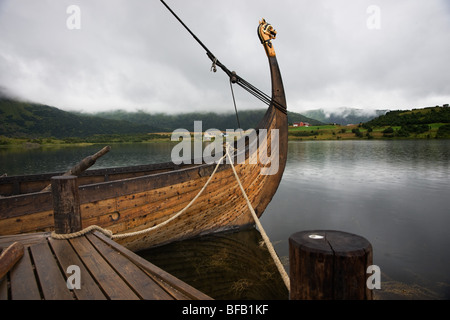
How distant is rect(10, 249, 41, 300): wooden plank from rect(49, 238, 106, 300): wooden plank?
0.25 meters

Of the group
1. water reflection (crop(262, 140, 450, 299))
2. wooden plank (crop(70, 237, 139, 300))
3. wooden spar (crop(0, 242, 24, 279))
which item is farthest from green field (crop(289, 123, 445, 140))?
wooden spar (crop(0, 242, 24, 279))

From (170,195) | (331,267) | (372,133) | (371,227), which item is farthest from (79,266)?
(372,133)

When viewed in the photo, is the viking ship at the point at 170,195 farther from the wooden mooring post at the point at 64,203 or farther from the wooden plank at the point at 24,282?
the wooden plank at the point at 24,282

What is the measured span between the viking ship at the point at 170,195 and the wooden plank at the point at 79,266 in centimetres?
97

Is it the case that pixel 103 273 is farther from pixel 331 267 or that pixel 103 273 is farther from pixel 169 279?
pixel 331 267

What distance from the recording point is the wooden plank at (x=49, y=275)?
1.99m

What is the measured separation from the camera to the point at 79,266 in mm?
2463

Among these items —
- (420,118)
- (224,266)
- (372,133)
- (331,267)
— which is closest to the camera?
(331,267)

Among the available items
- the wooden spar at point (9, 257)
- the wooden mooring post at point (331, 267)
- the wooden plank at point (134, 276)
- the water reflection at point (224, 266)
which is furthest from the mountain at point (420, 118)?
the wooden spar at point (9, 257)

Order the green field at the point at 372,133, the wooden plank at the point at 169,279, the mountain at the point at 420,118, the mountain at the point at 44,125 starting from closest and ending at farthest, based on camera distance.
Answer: the wooden plank at the point at 169,279 < the green field at the point at 372,133 < the mountain at the point at 420,118 < the mountain at the point at 44,125

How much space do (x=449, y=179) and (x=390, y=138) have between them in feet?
206

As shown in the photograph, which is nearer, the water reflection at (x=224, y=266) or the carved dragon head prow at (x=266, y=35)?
the water reflection at (x=224, y=266)

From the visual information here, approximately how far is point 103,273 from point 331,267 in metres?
1.98
